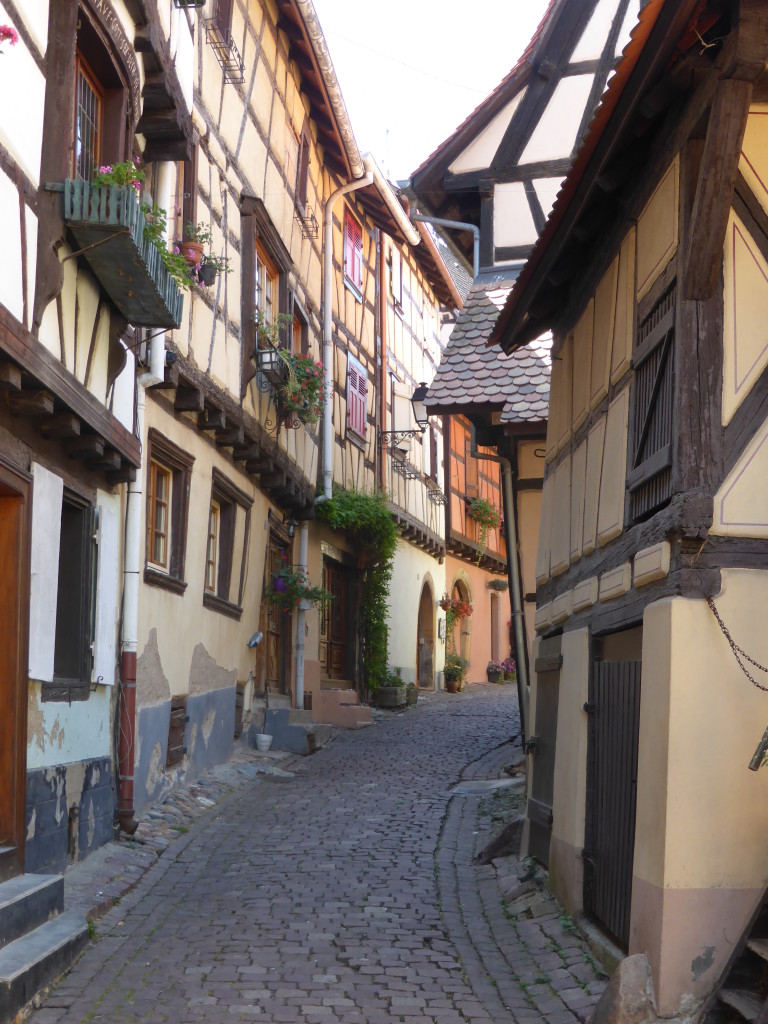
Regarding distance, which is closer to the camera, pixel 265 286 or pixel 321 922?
pixel 321 922

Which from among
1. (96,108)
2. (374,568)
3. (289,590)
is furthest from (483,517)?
(96,108)

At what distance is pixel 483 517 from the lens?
26219mm

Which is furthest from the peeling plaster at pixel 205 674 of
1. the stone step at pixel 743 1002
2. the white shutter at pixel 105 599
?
the stone step at pixel 743 1002

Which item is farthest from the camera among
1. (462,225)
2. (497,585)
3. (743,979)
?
(497,585)

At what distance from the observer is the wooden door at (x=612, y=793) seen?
5730 millimetres

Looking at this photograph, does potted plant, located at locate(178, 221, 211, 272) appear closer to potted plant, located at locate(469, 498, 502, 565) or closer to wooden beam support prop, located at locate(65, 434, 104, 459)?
wooden beam support prop, located at locate(65, 434, 104, 459)

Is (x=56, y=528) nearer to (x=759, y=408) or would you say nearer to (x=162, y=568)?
(x=162, y=568)

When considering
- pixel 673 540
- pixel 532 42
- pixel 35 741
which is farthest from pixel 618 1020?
pixel 532 42

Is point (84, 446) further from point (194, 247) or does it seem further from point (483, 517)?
point (483, 517)

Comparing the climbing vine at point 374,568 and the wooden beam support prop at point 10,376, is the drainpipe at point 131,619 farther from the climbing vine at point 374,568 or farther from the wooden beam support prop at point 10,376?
the climbing vine at point 374,568

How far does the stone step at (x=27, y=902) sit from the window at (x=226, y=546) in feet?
18.2

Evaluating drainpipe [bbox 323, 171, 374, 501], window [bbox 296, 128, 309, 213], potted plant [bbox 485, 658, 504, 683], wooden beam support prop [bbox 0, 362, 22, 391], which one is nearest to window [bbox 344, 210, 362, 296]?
drainpipe [bbox 323, 171, 374, 501]

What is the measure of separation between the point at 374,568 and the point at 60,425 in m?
12.0

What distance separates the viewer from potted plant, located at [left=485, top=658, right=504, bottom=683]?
26.8 m
